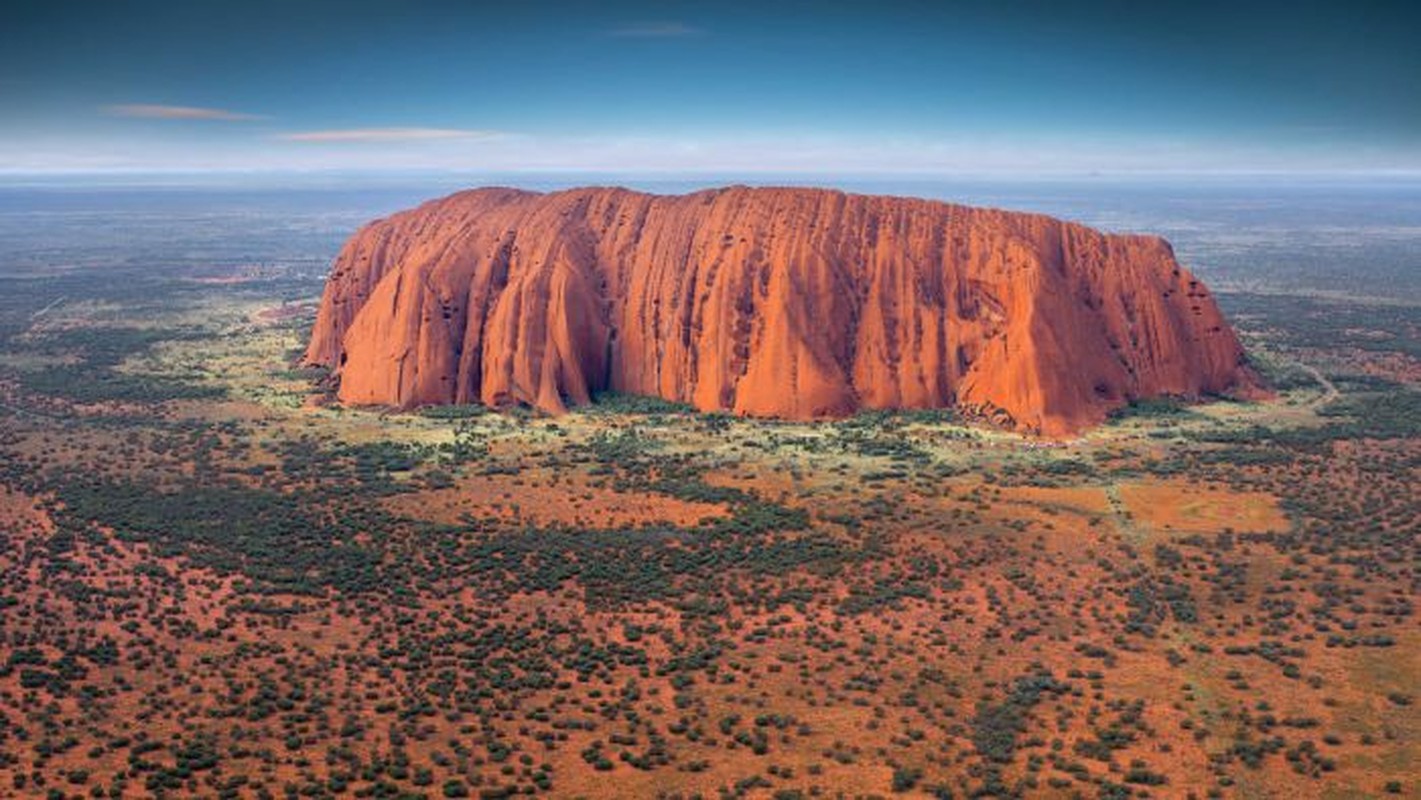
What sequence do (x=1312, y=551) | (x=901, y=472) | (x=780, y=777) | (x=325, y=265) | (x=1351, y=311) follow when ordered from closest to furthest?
(x=780, y=777) < (x=1312, y=551) < (x=901, y=472) < (x=1351, y=311) < (x=325, y=265)

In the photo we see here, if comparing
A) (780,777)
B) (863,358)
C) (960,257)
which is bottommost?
(780,777)

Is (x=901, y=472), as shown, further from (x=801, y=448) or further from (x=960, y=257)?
(x=960, y=257)

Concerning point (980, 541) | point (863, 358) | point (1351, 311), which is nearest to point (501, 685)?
point (980, 541)

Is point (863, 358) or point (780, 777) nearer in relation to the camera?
point (780, 777)

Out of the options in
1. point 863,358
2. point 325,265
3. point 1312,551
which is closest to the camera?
point 1312,551

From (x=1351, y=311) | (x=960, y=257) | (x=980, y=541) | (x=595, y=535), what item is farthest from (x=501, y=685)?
(x=1351, y=311)

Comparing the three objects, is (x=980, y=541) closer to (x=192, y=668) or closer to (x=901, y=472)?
(x=901, y=472)

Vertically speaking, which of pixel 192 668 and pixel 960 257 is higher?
pixel 960 257
